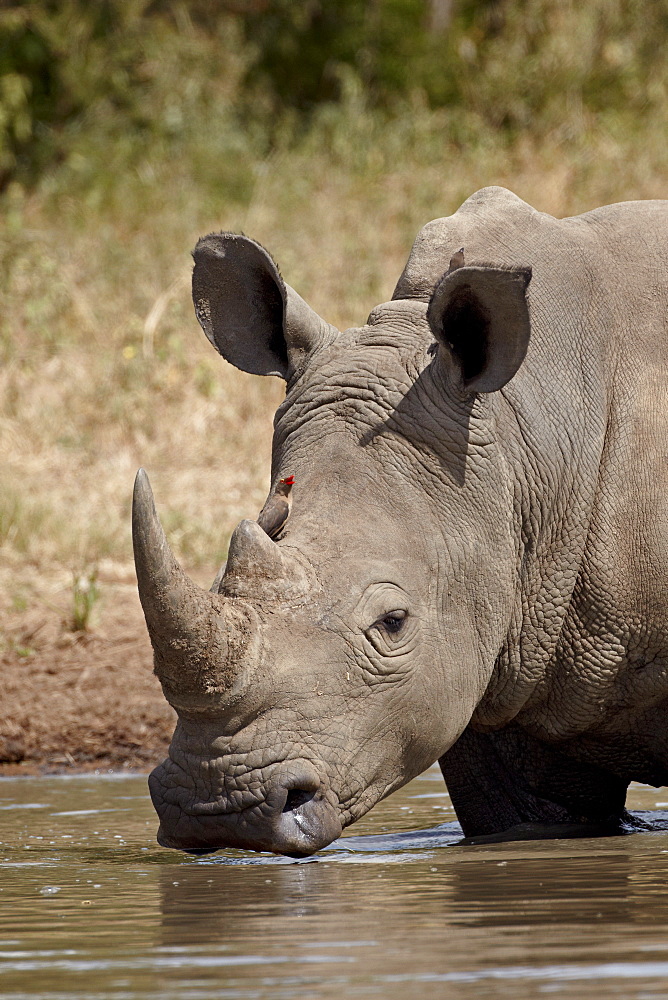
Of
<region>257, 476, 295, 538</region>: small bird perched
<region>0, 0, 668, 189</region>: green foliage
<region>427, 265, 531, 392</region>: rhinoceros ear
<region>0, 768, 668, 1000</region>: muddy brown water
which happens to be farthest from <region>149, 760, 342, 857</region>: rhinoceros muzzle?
<region>0, 0, 668, 189</region>: green foliage

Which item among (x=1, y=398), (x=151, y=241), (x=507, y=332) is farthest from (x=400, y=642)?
(x=151, y=241)

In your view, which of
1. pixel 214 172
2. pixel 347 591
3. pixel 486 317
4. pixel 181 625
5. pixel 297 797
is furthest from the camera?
pixel 214 172

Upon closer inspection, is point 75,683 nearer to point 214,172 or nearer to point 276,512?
point 276,512

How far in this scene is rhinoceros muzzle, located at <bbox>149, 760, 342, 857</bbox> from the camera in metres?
4.97

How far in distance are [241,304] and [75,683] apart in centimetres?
360

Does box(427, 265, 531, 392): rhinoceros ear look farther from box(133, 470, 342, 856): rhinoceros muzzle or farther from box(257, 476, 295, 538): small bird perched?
box(133, 470, 342, 856): rhinoceros muzzle

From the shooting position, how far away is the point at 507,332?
17.9 feet

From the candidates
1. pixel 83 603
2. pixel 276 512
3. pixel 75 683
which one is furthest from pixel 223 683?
pixel 83 603

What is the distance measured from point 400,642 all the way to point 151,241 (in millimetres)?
10278

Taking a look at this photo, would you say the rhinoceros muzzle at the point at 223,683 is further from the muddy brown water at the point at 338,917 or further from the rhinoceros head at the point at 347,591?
the muddy brown water at the point at 338,917

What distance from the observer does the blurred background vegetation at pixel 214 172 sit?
12.5 meters

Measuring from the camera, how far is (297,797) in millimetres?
5070

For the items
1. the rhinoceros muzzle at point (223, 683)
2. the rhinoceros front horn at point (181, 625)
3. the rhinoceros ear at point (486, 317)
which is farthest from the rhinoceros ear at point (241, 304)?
the rhinoceros front horn at point (181, 625)

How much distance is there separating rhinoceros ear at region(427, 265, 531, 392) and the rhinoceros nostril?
1.33 meters
